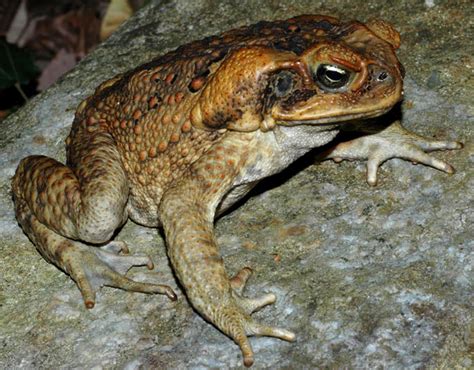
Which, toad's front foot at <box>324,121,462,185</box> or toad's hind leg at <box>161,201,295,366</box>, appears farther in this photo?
toad's front foot at <box>324,121,462,185</box>

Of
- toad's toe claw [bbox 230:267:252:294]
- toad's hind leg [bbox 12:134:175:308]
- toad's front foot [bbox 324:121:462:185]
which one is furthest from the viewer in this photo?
toad's front foot [bbox 324:121:462:185]

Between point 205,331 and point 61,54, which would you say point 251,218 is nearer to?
point 205,331

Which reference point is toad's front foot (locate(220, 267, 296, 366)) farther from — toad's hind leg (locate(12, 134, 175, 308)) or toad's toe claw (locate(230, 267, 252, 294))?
toad's hind leg (locate(12, 134, 175, 308))

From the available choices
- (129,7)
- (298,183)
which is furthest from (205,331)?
(129,7)

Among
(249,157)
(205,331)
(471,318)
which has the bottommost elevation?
(471,318)

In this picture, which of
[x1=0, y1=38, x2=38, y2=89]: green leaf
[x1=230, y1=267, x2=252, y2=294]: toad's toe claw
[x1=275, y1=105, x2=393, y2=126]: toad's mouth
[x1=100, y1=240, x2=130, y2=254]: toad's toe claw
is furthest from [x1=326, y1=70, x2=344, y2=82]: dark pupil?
[x1=0, y1=38, x2=38, y2=89]: green leaf

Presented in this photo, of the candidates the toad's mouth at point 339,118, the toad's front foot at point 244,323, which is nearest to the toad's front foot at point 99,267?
the toad's front foot at point 244,323
